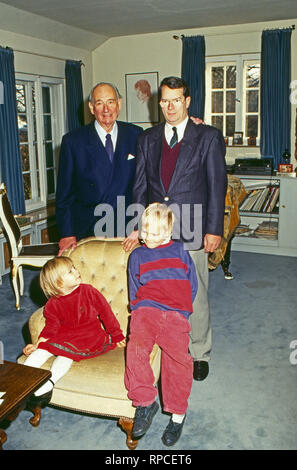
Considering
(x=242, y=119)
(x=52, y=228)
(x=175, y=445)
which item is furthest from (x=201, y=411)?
(x=242, y=119)

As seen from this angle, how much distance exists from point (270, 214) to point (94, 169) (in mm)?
3642

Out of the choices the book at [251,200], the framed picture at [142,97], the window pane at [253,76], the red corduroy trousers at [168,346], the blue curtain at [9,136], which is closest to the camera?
the red corduroy trousers at [168,346]

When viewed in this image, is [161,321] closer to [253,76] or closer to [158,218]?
[158,218]

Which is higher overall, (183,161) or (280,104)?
(280,104)

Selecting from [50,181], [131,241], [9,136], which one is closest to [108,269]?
[131,241]

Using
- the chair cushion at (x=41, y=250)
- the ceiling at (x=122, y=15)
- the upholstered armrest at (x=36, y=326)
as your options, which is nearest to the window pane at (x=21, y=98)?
the ceiling at (x=122, y=15)

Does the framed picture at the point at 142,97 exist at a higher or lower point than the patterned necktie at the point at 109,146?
higher

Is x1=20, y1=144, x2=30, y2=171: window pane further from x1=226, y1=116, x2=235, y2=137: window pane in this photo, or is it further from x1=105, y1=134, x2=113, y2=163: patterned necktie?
x1=105, y1=134, x2=113, y2=163: patterned necktie

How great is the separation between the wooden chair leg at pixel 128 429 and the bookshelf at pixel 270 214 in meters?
4.09

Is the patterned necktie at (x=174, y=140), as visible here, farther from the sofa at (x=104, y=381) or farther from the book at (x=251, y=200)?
the book at (x=251, y=200)

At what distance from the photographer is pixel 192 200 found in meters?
2.63

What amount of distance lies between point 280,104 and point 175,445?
4.98 m

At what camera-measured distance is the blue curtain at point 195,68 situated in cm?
642

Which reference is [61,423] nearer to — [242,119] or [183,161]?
[183,161]
